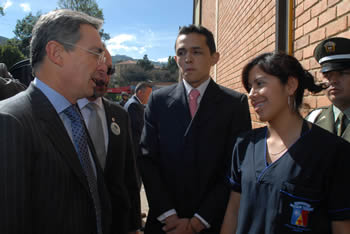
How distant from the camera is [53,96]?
144cm

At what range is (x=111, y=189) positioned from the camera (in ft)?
6.63

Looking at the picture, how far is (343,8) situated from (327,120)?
0.80m

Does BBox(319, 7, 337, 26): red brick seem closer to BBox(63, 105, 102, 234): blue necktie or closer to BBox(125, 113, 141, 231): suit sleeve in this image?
BBox(125, 113, 141, 231): suit sleeve

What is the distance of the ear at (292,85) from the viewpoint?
162 cm

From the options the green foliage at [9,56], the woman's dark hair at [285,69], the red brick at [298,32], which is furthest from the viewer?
the green foliage at [9,56]

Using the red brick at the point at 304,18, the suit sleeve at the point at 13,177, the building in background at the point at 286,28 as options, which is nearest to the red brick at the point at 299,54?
the building in background at the point at 286,28

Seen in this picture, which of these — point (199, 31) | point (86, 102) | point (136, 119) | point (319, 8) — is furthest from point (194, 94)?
point (136, 119)

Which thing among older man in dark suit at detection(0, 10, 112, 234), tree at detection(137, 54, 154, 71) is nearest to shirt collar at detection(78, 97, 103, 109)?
older man in dark suit at detection(0, 10, 112, 234)

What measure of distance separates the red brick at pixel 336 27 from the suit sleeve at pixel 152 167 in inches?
58.3

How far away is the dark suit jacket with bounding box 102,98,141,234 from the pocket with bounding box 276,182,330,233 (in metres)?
1.21

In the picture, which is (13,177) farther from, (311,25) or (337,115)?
(311,25)

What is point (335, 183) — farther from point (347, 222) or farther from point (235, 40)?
point (235, 40)

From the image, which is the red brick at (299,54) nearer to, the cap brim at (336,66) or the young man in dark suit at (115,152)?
the cap brim at (336,66)

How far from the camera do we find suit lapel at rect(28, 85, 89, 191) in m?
1.30
